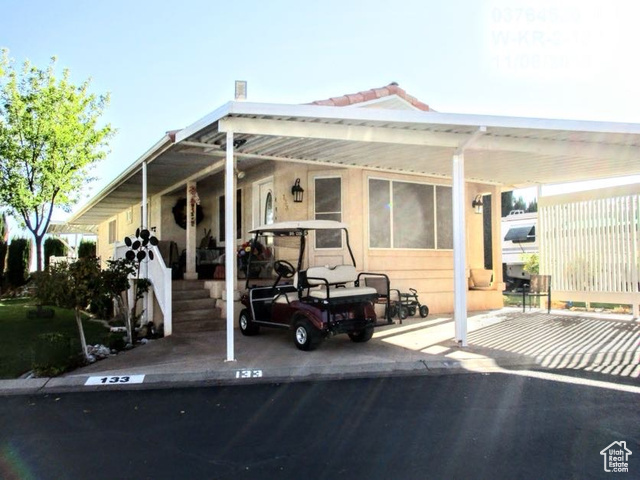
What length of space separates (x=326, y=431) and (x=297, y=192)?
684 centimetres

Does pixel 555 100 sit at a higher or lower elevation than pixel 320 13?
lower

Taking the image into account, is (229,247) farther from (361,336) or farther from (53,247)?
(53,247)

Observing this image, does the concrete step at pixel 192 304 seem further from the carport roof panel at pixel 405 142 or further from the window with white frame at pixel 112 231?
the window with white frame at pixel 112 231

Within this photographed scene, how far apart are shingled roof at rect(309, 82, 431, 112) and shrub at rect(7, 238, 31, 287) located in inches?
719

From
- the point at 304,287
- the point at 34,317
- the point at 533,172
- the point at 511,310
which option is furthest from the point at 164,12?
the point at 511,310

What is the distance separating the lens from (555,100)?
974cm

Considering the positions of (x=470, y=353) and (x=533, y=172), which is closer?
(x=470, y=353)

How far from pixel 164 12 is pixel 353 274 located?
7.01 meters

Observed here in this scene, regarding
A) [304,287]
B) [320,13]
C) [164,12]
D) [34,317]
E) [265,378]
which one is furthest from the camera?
[34,317]

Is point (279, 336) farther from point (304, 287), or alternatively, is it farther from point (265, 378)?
point (265, 378)

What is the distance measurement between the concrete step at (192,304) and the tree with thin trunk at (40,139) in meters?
8.46

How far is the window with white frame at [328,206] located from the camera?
34.6ft

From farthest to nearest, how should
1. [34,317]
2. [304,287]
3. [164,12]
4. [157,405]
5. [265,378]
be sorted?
1. [34,317]
2. [164,12]
3. [304,287]
4. [265,378]
5. [157,405]

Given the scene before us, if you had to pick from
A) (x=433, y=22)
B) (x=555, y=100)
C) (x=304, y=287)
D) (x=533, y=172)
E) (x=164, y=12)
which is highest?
(x=164, y=12)
